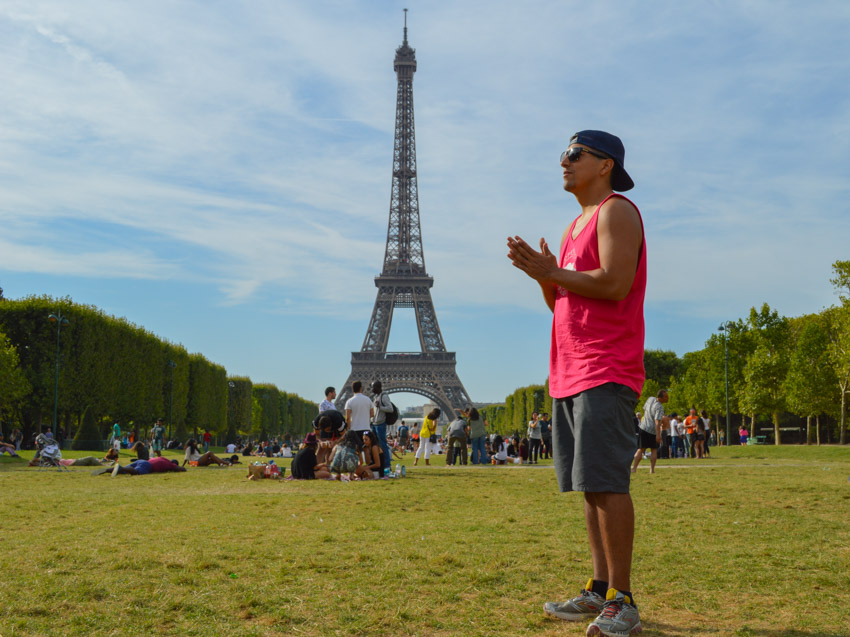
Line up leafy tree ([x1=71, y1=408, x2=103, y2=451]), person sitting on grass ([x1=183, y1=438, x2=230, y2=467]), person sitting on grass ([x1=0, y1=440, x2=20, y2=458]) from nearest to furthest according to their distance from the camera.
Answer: person sitting on grass ([x1=183, y1=438, x2=230, y2=467]), person sitting on grass ([x1=0, y1=440, x2=20, y2=458]), leafy tree ([x1=71, y1=408, x2=103, y2=451])

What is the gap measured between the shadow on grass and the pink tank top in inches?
41.6

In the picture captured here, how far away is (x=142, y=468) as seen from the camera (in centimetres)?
1731

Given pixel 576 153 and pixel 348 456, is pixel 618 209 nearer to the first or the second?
pixel 576 153

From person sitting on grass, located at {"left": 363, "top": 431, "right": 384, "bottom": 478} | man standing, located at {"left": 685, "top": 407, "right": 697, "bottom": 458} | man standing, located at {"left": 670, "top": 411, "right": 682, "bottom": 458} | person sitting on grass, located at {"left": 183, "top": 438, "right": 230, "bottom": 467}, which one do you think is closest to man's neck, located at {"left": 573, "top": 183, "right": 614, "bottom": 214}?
person sitting on grass, located at {"left": 363, "top": 431, "right": 384, "bottom": 478}

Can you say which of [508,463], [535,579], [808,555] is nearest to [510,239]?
[535,579]

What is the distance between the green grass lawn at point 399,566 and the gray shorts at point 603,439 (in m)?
0.64

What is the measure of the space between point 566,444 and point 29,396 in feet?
134

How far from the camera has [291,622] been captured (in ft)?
12.6

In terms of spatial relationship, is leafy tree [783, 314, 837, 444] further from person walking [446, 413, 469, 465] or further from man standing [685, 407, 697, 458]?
person walking [446, 413, 469, 465]

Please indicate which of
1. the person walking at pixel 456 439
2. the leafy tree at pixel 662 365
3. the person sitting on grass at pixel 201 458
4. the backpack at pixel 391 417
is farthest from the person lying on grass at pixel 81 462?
the leafy tree at pixel 662 365

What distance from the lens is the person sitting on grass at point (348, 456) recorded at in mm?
14582

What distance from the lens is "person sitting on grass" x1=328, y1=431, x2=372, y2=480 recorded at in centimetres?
1458

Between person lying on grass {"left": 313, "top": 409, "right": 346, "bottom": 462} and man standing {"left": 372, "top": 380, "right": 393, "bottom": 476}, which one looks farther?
man standing {"left": 372, "top": 380, "right": 393, "bottom": 476}

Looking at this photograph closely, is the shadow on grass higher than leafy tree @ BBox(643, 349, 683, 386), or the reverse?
leafy tree @ BBox(643, 349, 683, 386)
